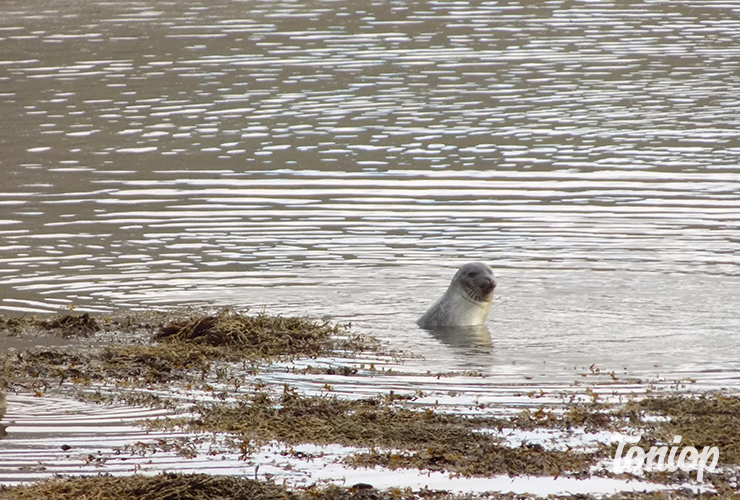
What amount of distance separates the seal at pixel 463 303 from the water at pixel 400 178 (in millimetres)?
277

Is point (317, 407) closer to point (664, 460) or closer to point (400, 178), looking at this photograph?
point (664, 460)

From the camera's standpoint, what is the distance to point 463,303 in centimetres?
1394

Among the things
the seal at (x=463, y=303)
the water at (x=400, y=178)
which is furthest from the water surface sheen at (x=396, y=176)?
the seal at (x=463, y=303)

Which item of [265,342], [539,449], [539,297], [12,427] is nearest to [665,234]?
[539,297]

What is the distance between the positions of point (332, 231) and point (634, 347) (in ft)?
21.5

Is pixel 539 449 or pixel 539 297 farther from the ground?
pixel 539 449

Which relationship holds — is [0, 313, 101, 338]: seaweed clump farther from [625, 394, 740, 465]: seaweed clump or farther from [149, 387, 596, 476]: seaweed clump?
[625, 394, 740, 465]: seaweed clump

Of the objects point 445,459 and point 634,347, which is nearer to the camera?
point 445,459

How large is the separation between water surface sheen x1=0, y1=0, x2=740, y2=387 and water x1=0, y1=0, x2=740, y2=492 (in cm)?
6

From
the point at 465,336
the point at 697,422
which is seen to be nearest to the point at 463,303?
the point at 465,336

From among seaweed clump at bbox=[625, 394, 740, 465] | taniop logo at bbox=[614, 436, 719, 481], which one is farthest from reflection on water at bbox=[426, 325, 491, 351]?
taniop logo at bbox=[614, 436, 719, 481]

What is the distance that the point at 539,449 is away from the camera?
9.31 meters

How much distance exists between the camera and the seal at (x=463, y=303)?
13836mm

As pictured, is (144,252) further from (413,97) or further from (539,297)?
(413,97)
